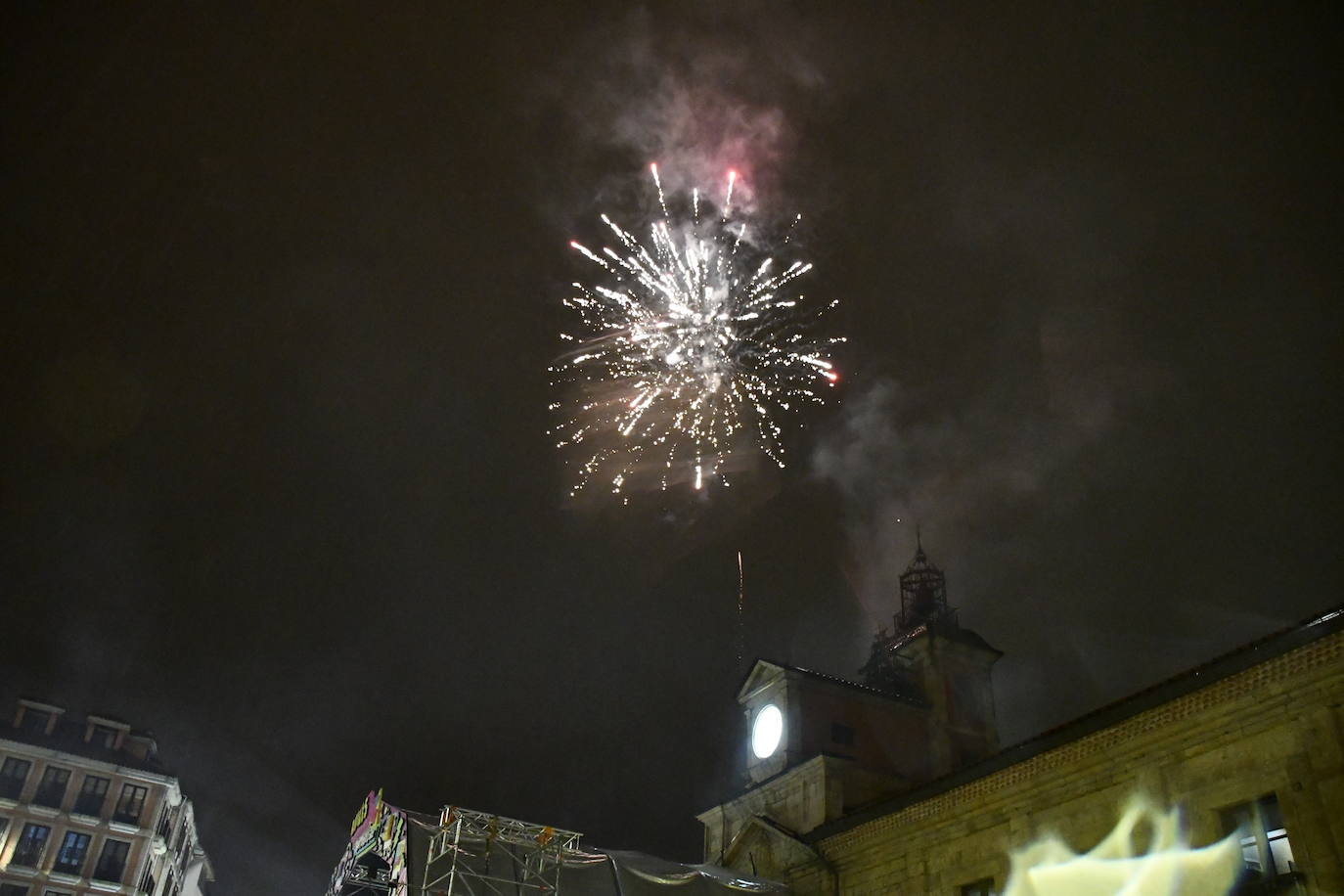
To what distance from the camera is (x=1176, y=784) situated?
1655 centimetres

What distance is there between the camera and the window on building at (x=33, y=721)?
60.4m

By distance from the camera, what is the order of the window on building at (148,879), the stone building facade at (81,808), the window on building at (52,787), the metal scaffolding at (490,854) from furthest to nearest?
the window on building at (148,879)
the window on building at (52,787)
the stone building facade at (81,808)
the metal scaffolding at (490,854)

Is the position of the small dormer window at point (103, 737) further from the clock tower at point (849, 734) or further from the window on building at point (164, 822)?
the clock tower at point (849, 734)

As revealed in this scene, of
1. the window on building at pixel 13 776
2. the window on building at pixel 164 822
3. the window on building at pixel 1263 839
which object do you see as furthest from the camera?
the window on building at pixel 164 822

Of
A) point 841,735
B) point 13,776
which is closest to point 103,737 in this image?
point 13,776

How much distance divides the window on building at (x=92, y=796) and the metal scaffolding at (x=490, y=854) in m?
52.7

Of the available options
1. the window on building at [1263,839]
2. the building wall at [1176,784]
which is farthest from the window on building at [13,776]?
the window on building at [1263,839]

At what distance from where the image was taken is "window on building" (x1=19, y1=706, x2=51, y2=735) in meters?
60.4

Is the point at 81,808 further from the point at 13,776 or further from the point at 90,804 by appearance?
the point at 13,776

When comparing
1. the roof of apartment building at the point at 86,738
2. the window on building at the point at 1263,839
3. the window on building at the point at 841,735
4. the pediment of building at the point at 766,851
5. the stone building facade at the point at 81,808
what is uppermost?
the roof of apartment building at the point at 86,738

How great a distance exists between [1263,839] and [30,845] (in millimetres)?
65450

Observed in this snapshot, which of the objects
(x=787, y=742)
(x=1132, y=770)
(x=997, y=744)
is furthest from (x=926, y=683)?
(x=1132, y=770)

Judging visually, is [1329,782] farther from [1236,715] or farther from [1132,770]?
[1132,770]

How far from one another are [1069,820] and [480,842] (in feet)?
39.1
